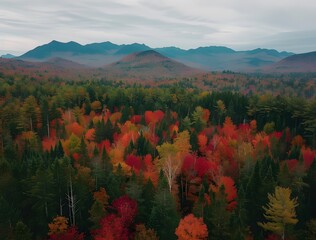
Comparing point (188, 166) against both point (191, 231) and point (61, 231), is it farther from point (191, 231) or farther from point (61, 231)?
point (61, 231)

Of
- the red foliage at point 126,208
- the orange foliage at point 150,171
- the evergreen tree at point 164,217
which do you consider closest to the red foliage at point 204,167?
the orange foliage at point 150,171

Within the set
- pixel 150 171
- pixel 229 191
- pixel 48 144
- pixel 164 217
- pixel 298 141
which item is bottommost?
pixel 229 191

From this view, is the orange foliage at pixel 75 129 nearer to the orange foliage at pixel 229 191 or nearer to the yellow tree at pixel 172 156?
the yellow tree at pixel 172 156

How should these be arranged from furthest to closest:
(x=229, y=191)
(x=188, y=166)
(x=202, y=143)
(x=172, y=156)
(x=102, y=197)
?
(x=202, y=143), (x=188, y=166), (x=172, y=156), (x=229, y=191), (x=102, y=197)

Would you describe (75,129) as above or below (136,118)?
below

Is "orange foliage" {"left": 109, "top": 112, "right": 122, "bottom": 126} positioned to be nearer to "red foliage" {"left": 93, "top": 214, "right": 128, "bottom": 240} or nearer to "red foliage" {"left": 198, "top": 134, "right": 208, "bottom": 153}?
"red foliage" {"left": 198, "top": 134, "right": 208, "bottom": 153}

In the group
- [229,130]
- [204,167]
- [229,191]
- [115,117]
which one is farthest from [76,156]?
[229,130]
